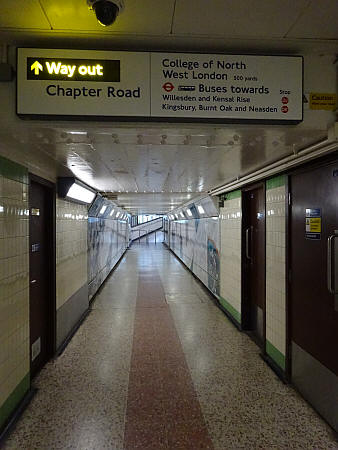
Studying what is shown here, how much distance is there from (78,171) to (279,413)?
11.0 ft

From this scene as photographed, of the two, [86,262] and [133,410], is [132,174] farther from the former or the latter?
[133,410]

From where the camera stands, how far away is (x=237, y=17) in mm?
1585

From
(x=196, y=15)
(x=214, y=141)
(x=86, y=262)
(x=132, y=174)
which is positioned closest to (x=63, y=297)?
(x=86, y=262)

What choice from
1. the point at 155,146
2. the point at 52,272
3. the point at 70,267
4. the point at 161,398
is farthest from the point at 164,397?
the point at 70,267

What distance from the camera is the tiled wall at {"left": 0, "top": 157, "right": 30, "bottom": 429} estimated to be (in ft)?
7.76

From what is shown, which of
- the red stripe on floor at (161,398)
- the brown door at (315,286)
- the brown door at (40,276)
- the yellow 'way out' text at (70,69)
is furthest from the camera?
the brown door at (40,276)

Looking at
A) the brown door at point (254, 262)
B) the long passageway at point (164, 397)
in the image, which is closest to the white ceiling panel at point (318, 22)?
the brown door at point (254, 262)

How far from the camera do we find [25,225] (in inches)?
A: 113

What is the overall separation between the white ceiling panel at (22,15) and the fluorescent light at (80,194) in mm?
2556

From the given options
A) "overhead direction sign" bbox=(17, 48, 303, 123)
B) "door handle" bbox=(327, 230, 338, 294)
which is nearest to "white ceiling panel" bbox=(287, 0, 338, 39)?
"overhead direction sign" bbox=(17, 48, 303, 123)

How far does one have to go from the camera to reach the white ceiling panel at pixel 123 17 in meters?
1.49

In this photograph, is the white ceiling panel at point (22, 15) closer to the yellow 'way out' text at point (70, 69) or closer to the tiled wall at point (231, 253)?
the yellow 'way out' text at point (70, 69)

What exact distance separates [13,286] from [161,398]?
172 cm

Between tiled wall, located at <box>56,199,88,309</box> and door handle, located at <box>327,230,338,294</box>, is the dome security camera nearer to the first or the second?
door handle, located at <box>327,230,338,294</box>
